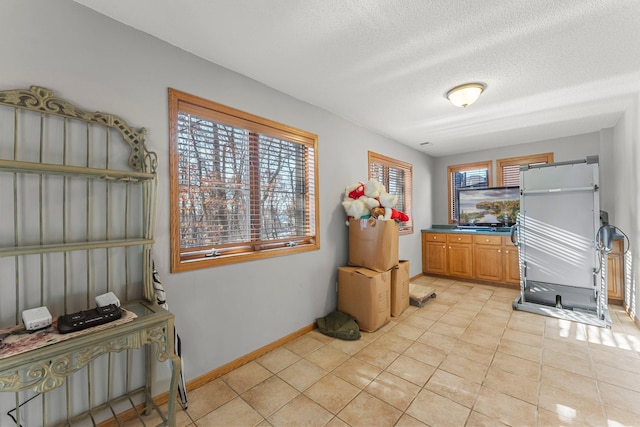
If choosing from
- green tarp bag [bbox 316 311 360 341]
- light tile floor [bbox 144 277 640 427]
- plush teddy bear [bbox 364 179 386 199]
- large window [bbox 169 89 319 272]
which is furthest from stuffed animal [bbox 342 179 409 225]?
light tile floor [bbox 144 277 640 427]

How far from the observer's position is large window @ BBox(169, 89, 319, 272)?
1.98 meters

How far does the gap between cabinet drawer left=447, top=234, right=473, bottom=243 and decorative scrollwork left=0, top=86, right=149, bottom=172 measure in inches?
187

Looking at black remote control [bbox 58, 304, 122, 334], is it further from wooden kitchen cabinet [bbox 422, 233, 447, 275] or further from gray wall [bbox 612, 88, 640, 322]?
wooden kitchen cabinet [bbox 422, 233, 447, 275]

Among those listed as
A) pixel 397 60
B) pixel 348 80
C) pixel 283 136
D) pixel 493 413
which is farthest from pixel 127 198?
pixel 493 413

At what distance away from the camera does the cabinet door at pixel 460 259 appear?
4660 mm

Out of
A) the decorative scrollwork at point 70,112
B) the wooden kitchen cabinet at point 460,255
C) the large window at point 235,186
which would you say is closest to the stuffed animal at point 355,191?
the large window at point 235,186

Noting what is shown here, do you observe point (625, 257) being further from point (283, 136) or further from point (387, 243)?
point (283, 136)

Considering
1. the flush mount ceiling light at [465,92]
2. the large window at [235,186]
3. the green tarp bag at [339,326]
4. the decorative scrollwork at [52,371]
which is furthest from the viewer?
the green tarp bag at [339,326]

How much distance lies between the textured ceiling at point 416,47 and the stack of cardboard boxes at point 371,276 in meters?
1.44

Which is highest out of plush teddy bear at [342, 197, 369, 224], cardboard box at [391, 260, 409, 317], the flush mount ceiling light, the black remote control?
the flush mount ceiling light

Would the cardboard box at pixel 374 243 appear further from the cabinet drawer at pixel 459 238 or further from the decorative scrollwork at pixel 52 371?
the decorative scrollwork at pixel 52 371

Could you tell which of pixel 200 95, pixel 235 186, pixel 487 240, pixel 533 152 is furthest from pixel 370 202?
pixel 533 152

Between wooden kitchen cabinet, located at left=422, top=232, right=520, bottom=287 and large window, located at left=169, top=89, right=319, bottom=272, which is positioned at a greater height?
large window, located at left=169, top=89, right=319, bottom=272

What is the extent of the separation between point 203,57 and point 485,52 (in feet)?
7.11
